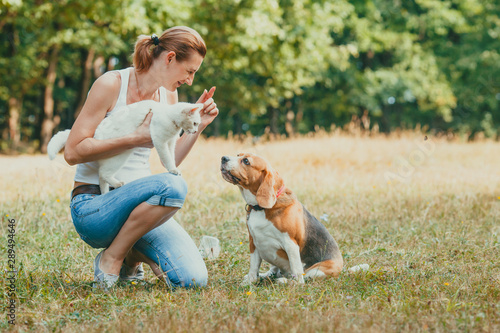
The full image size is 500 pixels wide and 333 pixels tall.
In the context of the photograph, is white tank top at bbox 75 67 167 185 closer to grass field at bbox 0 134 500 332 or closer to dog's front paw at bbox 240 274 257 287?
grass field at bbox 0 134 500 332

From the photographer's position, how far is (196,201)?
21.2 ft

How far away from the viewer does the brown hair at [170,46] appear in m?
3.49

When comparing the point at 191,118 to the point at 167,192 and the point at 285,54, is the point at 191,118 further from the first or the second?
the point at 285,54

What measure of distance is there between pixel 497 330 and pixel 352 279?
130cm

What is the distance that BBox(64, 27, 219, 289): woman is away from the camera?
10.7 ft

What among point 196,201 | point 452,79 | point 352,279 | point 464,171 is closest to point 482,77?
point 452,79

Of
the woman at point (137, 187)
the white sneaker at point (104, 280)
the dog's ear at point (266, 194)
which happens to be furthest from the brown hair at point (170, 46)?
the white sneaker at point (104, 280)

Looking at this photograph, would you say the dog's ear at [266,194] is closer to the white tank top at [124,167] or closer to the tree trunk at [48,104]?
the white tank top at [124,167]

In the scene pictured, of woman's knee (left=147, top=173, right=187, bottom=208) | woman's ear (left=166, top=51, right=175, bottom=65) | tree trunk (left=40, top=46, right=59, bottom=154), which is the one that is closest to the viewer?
woman's knee (left=147, top=173, right=187, bottom=208)

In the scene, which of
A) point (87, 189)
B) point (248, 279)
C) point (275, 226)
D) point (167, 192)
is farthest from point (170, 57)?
point (248, 279)

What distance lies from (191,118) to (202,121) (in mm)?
347

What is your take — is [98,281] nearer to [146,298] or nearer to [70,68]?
[146,298]

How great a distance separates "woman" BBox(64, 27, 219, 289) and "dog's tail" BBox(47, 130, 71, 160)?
0.21 meters

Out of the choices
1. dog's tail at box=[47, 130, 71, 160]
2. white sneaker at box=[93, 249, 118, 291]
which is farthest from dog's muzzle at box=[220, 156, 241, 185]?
dog's tail at box=[47, 130, 71, 160]
